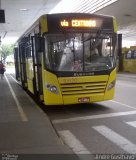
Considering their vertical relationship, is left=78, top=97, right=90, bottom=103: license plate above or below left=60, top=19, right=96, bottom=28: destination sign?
below

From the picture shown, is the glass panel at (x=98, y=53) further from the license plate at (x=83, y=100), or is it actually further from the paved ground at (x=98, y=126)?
the paved ground at (x=98, y=126)

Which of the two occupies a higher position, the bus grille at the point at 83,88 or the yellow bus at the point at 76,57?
the yellow bus at the point at 76,57

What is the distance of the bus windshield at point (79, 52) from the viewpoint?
10.9 m

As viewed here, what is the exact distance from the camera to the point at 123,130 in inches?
328

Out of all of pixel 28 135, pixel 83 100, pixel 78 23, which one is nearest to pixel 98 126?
pixel 28 135

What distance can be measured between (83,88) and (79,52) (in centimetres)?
117

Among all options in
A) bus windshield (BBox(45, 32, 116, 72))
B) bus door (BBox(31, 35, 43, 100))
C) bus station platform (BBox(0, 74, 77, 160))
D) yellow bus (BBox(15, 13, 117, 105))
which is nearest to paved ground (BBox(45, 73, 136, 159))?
bus station platform (BBox(0, 74, 77, 160))

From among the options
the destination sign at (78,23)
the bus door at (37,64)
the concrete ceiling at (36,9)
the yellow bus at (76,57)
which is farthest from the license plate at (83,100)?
the concrete ceiling at (36,9)

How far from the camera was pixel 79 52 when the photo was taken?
436 inches

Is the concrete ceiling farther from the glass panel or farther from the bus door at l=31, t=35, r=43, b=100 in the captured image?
the glass panel

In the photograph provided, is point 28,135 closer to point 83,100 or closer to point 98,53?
point 83,100

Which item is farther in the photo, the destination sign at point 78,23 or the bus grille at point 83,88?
the destination sign at point 78,23

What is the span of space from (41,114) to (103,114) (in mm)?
1937

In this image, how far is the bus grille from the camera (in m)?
10.9
